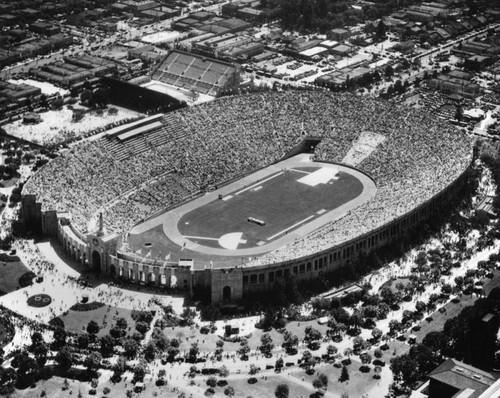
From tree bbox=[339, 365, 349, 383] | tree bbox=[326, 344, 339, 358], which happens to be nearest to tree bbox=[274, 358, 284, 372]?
tree bbox=[326, 344, 339, 358]

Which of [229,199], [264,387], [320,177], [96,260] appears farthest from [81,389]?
[320,177]

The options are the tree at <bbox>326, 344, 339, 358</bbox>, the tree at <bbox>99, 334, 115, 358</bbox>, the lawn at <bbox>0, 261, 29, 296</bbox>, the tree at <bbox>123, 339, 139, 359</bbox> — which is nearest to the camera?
the tree at <bbox>123, 339, 139, 359</bbox>

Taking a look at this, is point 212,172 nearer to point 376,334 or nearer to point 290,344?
point 290,344

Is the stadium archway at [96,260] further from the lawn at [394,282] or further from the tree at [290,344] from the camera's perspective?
the lawn at [394,282]

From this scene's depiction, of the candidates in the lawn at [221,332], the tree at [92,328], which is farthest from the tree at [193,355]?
the tree at [92,328]

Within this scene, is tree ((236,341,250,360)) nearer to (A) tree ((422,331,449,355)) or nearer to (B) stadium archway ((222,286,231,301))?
(B) stadium archway ((222,286,231,301))

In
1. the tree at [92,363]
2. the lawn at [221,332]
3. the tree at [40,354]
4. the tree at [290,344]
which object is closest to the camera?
the tree at [92,363]

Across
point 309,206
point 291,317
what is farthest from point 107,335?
point 309,206

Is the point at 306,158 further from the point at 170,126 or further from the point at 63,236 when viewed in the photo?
the point at 63,236
